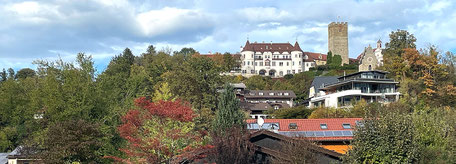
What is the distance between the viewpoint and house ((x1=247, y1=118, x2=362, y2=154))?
32562mm

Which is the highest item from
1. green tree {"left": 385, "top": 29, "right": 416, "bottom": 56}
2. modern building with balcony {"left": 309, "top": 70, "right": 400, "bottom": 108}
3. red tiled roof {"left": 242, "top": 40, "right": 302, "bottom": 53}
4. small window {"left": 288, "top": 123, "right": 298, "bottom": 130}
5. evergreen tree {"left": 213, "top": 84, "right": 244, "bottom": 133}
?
red tiled roof {"left": 242, "top": 40, "right": 302, "bottom": 53}

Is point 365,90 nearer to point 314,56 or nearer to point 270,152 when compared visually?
point 270,152

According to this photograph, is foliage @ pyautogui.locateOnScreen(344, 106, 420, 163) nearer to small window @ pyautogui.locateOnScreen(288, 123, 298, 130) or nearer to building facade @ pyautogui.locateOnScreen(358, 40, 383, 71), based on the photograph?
small window @ pyautogui.locateOnScreen(288, 123, 298, 130)

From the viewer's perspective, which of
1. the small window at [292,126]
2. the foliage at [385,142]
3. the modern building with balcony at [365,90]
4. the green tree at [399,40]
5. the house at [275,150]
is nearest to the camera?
the foliage at [385,142]

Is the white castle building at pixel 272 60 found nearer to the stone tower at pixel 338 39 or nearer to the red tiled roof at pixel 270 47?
the red tiled roof at pixel 270 47

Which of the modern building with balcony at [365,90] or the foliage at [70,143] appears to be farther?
the modern building with balcony at [365,90]

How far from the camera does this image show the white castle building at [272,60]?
11419 centimetres

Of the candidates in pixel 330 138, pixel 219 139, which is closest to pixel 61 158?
pixel 219 139

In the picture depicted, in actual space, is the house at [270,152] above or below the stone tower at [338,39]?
below

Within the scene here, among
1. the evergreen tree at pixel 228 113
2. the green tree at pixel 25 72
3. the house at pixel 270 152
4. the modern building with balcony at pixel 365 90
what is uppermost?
the green tree at pixel 25 72

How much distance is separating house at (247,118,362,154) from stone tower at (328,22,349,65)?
3167 inches

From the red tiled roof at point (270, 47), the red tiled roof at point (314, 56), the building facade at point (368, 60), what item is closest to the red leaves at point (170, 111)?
the building facade at point (368, 60)

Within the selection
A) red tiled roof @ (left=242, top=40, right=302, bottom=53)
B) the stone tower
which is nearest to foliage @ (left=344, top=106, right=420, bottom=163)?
red tiled roof @ (left=242, top=40, right=302, bottom=53)

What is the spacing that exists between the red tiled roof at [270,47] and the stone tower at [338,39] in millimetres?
8355
